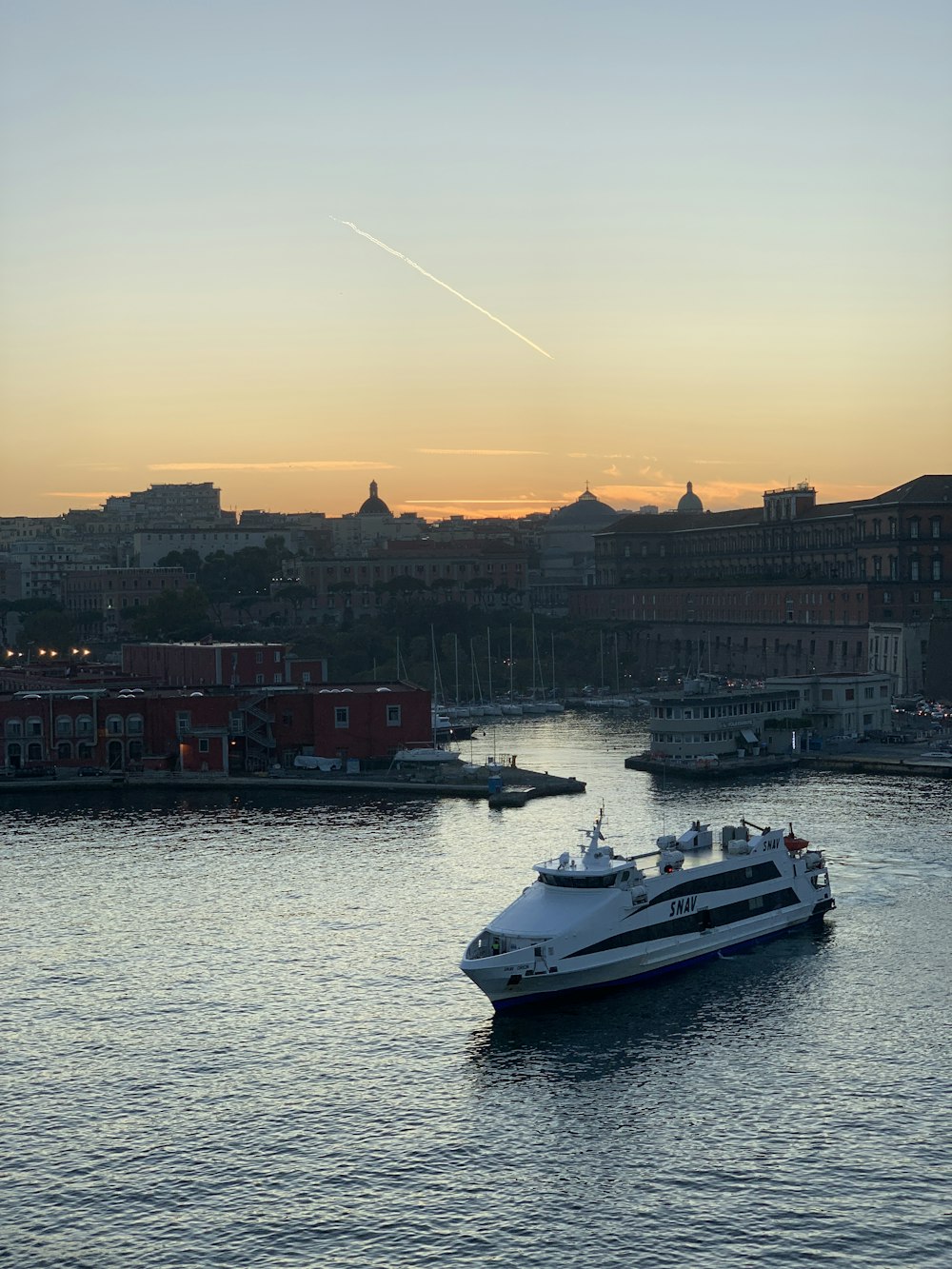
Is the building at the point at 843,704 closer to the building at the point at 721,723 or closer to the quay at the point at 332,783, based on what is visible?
the building at the point at 721,723

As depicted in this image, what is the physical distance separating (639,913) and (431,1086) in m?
7.84

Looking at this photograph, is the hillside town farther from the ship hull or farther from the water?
the ship hull

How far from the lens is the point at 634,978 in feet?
124

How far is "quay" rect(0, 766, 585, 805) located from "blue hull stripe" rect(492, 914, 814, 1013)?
26.8m

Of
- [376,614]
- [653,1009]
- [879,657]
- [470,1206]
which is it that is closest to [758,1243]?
[470,1206]

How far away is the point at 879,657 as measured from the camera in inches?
4336

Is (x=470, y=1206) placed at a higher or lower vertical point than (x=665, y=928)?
lower

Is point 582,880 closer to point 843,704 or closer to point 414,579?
point 843,704

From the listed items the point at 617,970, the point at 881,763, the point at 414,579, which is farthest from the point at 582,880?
the point at 414,579

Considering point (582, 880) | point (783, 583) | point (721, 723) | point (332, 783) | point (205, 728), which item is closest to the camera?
point (582, 880)

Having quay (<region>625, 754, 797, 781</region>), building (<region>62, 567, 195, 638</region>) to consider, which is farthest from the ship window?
building (<region>62, 567, 195, 638</region>)

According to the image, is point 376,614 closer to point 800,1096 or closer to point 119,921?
point 119,921

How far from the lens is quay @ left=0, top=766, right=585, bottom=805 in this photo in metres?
69.6

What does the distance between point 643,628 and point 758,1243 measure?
12185 centimetres
